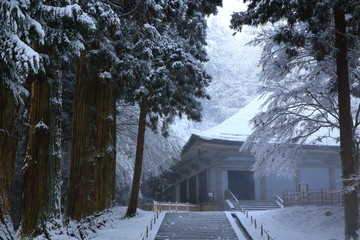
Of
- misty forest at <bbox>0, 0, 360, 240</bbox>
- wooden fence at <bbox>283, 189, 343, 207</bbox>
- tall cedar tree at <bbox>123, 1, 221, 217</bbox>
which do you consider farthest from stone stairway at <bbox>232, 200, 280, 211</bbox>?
misty forest at <bbox>0, 0, 360, 240</bbox>

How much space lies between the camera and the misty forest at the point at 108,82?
6.42m

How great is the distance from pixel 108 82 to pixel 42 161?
3554 millimetres

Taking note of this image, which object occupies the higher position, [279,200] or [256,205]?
[279,200]

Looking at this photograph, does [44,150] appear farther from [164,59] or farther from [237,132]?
[237,132]

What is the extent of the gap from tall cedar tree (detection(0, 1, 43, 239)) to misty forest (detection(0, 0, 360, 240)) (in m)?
0.02

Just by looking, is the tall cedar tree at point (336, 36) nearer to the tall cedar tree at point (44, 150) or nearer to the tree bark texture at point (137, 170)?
the tall cedar tree at point (44, 150)

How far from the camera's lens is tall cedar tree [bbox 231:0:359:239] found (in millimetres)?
10008

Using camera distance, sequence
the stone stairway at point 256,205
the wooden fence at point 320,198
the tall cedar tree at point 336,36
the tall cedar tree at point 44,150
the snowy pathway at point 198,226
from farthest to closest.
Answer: the stone stairway at point 256,205
the wooden fence at point 320,198
the snowy pathway at point 198,226
the tall cedar tree at point 336,36
the tall cedar tree at point 44,150

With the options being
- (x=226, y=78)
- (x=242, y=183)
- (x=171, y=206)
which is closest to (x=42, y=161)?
(x=171, y=206)

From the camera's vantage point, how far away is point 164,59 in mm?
12562

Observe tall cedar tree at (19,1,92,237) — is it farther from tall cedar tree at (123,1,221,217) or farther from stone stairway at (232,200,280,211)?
stone stairway at (232,200,280,211)

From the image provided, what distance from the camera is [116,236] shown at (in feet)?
35.8

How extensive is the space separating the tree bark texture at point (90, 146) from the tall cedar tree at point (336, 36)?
472 centimetres

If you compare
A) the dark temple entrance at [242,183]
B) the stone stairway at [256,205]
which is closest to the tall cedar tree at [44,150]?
the stone stairway at [256,205]
